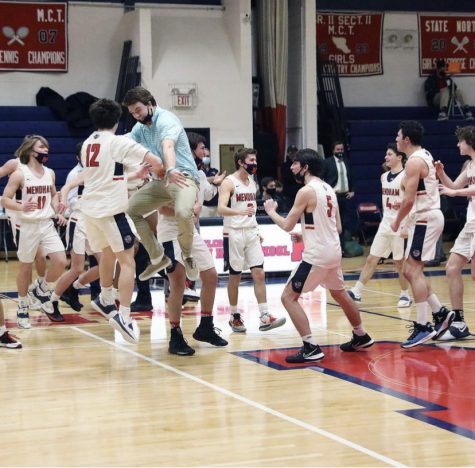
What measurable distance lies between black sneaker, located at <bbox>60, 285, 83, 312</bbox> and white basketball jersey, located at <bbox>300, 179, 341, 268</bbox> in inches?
151

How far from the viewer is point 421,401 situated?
636cm

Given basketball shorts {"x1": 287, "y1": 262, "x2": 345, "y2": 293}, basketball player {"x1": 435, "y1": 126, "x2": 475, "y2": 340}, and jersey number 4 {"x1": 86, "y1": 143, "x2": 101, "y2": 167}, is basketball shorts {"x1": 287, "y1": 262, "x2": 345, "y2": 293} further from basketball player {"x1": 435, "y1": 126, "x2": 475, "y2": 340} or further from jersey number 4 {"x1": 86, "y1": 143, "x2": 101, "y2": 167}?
jersey number 4 {"x1": 86, "y1": 143, "x2": 101, "y2": 167}

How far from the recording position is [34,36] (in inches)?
728

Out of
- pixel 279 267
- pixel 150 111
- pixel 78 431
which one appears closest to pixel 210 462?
pixel 78 431

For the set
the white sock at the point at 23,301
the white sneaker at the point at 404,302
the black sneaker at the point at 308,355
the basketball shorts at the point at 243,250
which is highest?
the basketball shorts at the point at 243,250

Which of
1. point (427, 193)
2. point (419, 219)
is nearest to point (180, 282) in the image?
point (419, 219)

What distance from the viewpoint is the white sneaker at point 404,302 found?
10.9 meters

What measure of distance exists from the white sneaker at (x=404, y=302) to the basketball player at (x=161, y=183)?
3499 millimetres

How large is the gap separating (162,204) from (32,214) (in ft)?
6.53

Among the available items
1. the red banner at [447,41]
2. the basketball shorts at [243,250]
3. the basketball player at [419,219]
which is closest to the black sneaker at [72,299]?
the basketball shorts at [243,250]

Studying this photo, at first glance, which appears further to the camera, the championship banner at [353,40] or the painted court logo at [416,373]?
the championship banner at [353,40]

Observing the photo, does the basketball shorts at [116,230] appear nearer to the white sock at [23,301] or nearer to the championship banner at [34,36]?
the white sock at [23,301]

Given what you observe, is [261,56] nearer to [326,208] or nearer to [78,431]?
[326,208]

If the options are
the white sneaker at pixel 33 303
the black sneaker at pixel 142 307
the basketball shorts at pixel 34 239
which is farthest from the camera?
the black sneaker at pixel 142 307
